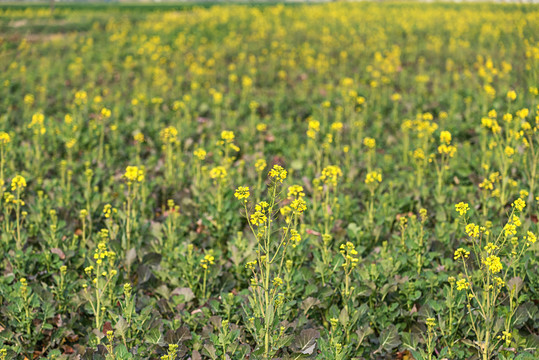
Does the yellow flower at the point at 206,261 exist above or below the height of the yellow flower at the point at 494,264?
below

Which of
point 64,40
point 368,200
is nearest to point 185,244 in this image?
point 368,200

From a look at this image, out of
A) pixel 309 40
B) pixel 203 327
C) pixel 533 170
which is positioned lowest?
pixel 203 327

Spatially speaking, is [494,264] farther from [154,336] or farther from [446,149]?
[446,149]

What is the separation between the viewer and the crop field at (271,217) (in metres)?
3.30

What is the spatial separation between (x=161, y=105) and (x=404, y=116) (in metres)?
3.95

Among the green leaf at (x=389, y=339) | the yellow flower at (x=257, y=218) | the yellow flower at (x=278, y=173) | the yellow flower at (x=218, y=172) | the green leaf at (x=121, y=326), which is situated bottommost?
the green leaf at (x=389, y=339)

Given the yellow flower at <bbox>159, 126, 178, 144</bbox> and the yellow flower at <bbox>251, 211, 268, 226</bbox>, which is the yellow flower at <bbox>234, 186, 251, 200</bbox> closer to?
the yellow flower at <bbox>251, 211, 268, 226</bbox>

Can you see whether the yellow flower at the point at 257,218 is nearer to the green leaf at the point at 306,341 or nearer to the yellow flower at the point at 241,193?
the yellow flower at the point at 241,193

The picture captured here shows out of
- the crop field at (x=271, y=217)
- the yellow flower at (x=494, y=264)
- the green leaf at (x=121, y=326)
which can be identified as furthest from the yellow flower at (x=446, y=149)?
the green leaf at (x=121, y=326)

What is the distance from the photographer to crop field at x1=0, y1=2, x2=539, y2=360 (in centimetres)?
330

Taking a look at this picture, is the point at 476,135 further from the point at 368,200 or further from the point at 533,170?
the point at 368,200

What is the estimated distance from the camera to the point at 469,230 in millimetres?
3100

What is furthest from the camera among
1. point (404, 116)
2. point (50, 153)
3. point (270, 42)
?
point (270, 42)

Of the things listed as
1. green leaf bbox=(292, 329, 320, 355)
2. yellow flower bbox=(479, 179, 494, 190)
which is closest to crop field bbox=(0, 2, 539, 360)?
green leaf bbox=(292, 329, 320, 355)
